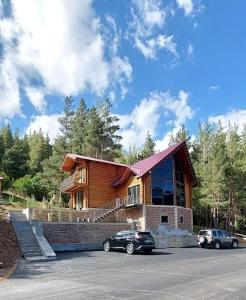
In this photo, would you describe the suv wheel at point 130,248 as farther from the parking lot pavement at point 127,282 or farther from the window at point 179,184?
the window at point 179,184

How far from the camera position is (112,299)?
982 centimetres

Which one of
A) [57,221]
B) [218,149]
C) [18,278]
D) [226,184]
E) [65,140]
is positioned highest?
[65,140]

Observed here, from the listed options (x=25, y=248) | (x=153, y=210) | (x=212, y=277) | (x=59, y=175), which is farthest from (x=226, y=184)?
(x=212, y=277)

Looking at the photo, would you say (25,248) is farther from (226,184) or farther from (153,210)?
(226,184)

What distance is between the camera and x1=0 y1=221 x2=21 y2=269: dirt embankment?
61.2 feet

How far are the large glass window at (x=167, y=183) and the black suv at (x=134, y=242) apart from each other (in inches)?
434

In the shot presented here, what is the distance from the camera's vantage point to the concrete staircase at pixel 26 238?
2108cm

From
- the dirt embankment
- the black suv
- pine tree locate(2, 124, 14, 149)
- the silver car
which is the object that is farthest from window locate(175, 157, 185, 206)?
pine tree locate(2, 124, 14, 149)

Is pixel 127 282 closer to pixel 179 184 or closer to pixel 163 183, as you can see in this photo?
pixel 163 183

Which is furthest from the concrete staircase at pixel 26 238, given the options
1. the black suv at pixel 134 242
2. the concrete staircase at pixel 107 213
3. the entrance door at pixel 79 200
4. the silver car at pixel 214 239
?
the silver car at pixel 214 239

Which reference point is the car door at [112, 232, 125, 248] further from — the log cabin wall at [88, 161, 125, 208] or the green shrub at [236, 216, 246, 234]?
the green shrub at [236, 216, 246, 234]

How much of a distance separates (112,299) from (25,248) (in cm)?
1341

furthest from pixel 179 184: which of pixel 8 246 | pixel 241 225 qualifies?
pixel 241 225

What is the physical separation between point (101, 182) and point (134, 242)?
1588 cm
